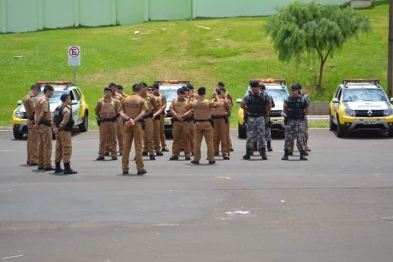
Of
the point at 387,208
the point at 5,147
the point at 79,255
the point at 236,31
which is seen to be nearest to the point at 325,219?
the point at 387,208

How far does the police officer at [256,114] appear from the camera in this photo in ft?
63.3

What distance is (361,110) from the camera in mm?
25578

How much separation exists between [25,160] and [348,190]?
28.8 ft

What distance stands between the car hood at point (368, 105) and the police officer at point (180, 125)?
743 centimetres

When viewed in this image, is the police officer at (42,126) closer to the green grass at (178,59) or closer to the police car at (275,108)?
the police car at (275,108)

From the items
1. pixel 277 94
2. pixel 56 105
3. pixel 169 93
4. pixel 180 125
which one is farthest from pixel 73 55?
pixel 180 125

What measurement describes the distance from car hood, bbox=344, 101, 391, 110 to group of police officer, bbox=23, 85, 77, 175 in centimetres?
1111

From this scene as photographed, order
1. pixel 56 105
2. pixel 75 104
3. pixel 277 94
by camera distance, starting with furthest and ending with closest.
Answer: pixel 75 104, pixel 277 94, pixel 56 105

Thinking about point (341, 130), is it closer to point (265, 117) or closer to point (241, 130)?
point (241, 130)

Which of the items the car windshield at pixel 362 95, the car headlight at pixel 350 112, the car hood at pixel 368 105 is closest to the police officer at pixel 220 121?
the car headlight at pixel 350 112

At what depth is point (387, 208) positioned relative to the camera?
12445mm

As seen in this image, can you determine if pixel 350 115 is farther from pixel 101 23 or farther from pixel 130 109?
pixel 101 23

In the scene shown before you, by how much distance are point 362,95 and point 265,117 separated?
794cm

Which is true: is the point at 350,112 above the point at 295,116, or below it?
below
